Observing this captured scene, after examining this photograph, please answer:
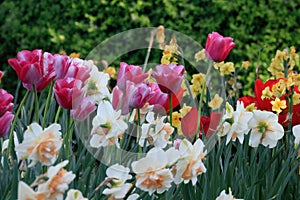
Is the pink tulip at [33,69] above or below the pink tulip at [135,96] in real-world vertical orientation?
above

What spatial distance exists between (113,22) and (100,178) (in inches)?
107

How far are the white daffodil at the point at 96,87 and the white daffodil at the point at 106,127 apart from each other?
1.03ft

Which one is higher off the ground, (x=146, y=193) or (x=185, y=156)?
(x=185, y=156)

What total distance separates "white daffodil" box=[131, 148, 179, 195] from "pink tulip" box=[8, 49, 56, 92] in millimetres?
373

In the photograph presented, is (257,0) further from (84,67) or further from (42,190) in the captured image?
(42,190)

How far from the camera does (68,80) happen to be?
4.81 ft

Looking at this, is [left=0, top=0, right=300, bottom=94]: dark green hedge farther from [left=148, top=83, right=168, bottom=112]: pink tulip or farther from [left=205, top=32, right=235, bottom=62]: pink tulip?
[left=148, top=83, right=168, bottom=112]: pink tulip

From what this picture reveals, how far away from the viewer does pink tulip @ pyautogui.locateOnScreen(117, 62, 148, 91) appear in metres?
1.60

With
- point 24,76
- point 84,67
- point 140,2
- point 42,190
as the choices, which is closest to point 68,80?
point 24,76

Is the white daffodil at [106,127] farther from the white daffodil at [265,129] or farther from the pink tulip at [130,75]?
the white daffodil at [265,129]

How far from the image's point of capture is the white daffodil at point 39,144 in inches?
47.9

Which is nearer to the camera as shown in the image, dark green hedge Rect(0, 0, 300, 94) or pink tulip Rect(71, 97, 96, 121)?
pink tulip Rect(71, 97, 96, 121)

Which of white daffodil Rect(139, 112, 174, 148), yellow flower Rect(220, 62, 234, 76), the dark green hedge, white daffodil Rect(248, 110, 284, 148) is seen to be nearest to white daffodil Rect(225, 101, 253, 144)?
white daffodil Rect(248, 110, 284, 148)

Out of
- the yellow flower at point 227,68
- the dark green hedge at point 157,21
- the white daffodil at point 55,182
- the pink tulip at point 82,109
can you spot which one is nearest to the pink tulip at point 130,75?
the pink tulip at point 82,109
